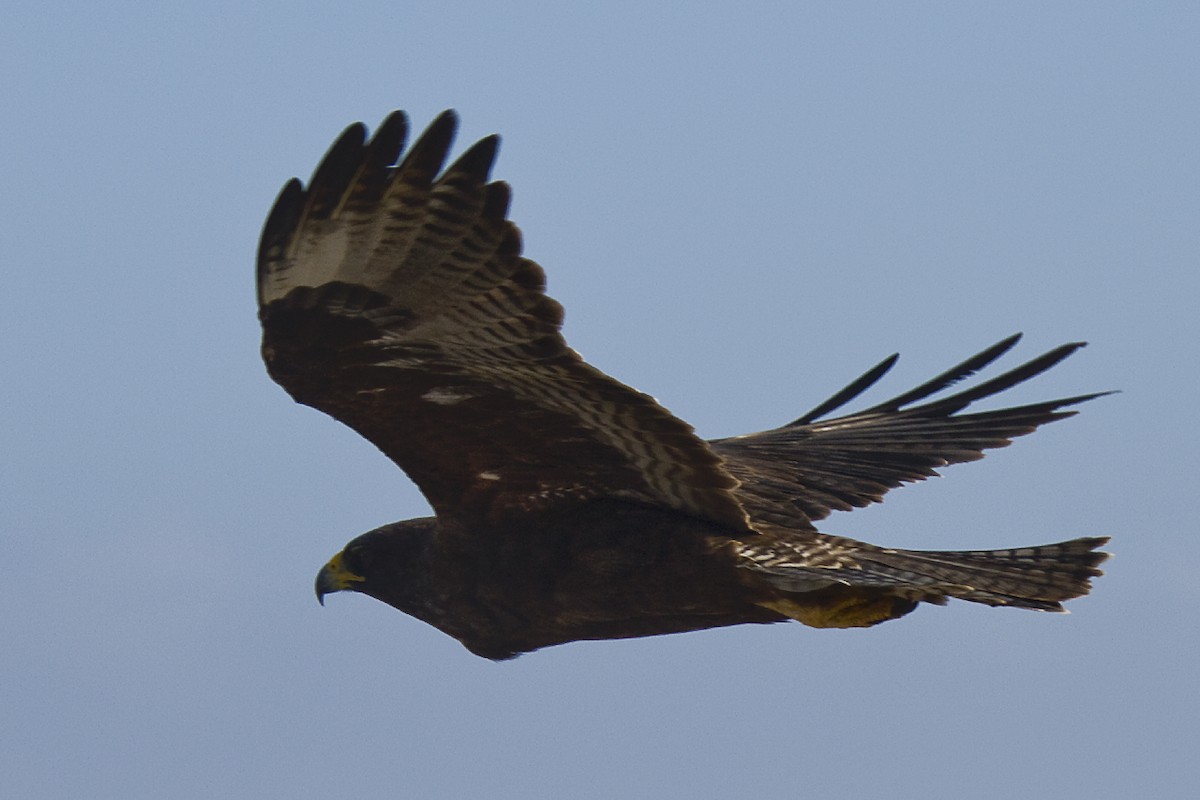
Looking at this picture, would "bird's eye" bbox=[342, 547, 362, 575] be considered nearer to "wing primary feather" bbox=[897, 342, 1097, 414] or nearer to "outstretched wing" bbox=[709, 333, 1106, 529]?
"outstretched wing" bbox=[709, 333, 1106, 529]

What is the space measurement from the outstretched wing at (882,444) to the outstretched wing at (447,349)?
1368 millimetres

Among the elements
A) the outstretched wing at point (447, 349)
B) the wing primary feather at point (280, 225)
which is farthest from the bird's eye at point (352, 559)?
the wing primary feather at point (280, 225)

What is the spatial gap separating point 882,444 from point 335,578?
9.03 feet

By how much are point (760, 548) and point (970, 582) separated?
806 millimetres

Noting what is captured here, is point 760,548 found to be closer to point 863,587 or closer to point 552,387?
point 863,587

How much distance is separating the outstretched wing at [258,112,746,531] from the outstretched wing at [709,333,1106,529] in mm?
1368

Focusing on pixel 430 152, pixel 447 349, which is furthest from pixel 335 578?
pixel 430 152

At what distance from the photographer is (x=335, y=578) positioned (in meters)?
8.23

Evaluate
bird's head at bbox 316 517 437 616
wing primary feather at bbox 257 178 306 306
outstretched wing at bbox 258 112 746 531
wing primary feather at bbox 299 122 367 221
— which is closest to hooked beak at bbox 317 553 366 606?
bird's head at bbox 316 517 437 616

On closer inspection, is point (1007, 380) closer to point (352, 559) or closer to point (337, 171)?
point (352, 559)

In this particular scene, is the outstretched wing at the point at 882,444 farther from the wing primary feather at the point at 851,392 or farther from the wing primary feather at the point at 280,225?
the wing primary feather at the point at 280,225

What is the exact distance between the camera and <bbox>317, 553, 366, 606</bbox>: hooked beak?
26.7 feet

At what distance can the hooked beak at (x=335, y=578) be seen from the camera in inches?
320

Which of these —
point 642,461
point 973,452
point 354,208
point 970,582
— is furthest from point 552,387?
point 973,452
